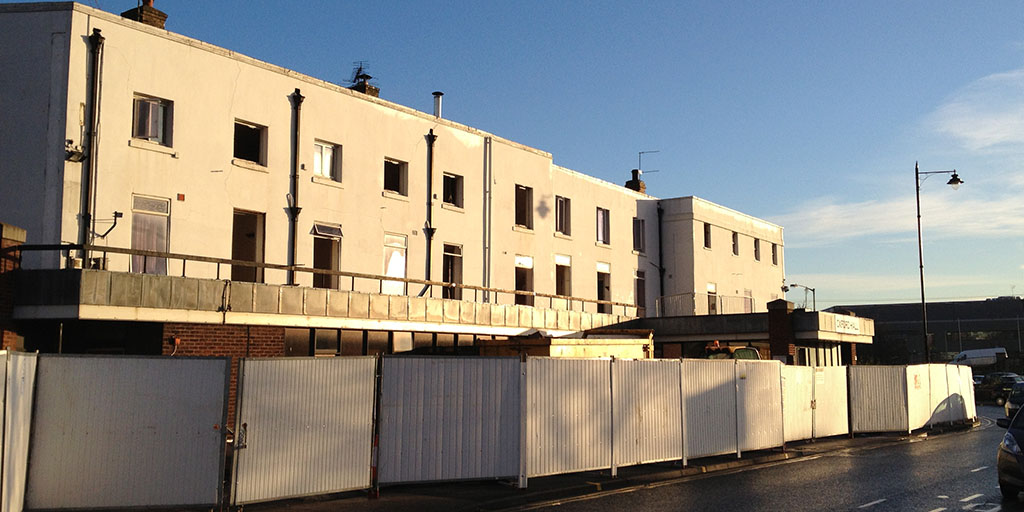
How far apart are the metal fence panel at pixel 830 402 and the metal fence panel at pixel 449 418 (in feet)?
40.5

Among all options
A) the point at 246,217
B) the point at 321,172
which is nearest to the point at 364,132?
the point at 321,172

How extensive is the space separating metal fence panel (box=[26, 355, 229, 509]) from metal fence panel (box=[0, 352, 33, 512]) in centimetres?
14

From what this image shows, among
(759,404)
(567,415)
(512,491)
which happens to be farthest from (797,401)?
(512,491)

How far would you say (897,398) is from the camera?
27438 mm

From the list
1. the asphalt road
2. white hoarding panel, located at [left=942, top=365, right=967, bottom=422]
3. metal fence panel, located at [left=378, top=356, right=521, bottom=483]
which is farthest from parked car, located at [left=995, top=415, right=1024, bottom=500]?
white hoarding panel, located at [left=942, top=365, right=967, bottom=422]

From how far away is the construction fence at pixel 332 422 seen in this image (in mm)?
10867

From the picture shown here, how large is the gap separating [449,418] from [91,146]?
38.8 ft

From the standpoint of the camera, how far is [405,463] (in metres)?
13.5

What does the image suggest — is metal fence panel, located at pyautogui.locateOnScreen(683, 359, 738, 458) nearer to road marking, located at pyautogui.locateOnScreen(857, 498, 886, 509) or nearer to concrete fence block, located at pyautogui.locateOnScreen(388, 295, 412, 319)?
road marking, located at pyautogui.locateOnScreen(857, 498, 886, 509)

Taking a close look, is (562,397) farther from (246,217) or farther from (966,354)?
(966,354)

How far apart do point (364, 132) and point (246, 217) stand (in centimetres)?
452

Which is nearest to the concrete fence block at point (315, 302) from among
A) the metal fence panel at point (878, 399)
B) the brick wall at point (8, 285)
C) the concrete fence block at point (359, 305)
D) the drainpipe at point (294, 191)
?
the concrete fence block at point (359, 305)

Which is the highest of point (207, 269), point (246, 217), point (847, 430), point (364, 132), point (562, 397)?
point (364, 132)

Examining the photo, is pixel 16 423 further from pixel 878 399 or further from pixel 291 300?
pixel 878 399
